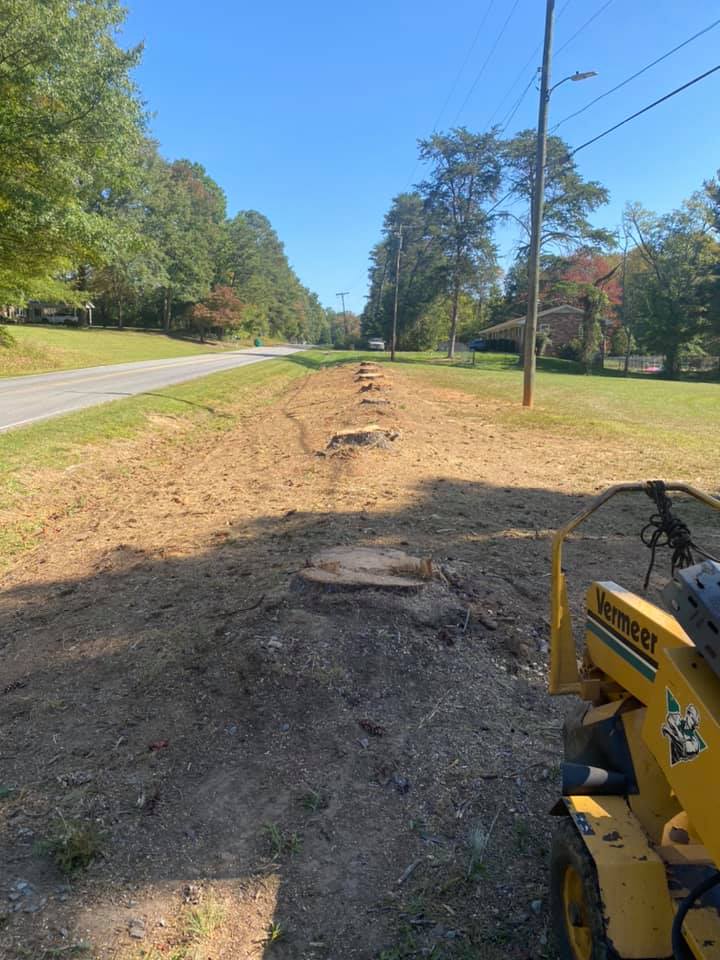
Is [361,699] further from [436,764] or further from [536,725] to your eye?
[536,725]

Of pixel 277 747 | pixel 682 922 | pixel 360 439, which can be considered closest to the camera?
pixel 682 922

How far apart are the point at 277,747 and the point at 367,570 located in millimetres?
1571

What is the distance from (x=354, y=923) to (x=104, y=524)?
5.69 meters

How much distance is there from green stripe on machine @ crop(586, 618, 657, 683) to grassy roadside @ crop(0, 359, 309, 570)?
547 centimetres

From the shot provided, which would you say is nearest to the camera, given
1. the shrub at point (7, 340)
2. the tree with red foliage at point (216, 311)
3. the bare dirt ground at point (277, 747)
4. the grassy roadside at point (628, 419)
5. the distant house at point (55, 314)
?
the bare dirt ground at point (277, 747)

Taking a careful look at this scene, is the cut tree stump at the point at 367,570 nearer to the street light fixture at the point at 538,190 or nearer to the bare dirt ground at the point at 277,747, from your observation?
the bare dirt ground at the point at 277,747

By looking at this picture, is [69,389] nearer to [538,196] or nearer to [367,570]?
[538,196]

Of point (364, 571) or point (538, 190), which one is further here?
point (538, 190)

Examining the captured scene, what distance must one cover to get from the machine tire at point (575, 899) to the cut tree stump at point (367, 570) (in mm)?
2225

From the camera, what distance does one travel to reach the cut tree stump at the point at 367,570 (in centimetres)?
422

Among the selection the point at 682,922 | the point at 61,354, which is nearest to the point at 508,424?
the point at 682,922

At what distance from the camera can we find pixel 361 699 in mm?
3385

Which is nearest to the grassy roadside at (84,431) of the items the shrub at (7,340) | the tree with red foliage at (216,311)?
the shrub at (7,340)

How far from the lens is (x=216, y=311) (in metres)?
70.2
